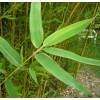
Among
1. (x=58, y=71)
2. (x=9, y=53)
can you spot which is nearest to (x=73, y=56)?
(x=58, y=71)

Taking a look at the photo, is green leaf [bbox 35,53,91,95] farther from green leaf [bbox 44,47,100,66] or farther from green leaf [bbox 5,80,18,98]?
green leaf [bbox 5,80,18,98]

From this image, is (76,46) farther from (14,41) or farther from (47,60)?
(47,60)

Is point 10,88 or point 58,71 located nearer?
point 58,71

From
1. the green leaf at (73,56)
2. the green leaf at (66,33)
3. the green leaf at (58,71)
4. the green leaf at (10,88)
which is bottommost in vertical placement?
the green leaf at (10,88)

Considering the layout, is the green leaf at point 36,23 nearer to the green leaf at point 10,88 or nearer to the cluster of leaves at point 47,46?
the cluster of leaves at point 47,46

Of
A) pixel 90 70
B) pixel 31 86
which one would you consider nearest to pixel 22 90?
pixel 31 86

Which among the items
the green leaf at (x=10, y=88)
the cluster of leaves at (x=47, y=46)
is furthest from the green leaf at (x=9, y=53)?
the green leaf at (x=10, y=88)

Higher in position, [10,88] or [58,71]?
[58,71]

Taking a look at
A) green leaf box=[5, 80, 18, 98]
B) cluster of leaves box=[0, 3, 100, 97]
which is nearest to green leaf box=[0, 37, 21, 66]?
cluster of leaves box=[0, 3, 100, 97]

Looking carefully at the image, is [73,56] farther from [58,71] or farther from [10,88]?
[10,88]
